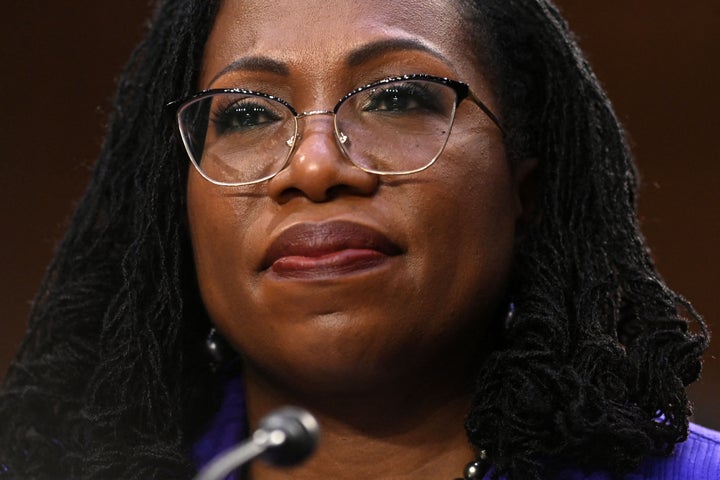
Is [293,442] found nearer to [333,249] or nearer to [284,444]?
[284,444]

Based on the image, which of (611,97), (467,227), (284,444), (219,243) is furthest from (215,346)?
(611,97)

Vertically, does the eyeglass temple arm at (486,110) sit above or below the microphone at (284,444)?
above

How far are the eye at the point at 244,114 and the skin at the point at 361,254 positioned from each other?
0.02m

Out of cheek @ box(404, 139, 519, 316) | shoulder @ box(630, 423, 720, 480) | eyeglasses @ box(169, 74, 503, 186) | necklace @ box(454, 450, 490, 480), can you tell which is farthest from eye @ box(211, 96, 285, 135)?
shoulder @ box(630, 423, 720, 480)

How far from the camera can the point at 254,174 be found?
1.51 metres

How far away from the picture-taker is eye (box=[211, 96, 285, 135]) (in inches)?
60.4

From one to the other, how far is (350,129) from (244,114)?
175mm

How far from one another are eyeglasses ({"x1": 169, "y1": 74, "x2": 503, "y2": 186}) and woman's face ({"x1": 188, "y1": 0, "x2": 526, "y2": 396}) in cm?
2

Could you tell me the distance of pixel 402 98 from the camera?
4.98 ft

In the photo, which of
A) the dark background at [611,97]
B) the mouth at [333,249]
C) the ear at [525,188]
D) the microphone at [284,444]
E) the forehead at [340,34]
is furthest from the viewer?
the dark background at [611,97]

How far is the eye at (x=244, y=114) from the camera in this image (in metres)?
1.53

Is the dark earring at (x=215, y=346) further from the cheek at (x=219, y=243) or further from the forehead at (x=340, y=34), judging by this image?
the forehead at (x=340, y=34)

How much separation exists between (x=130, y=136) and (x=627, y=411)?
845mm

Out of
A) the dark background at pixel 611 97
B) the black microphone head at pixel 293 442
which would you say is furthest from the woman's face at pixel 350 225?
the dark background at pixel 611 97
